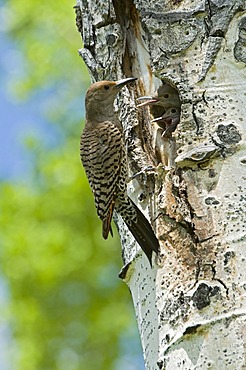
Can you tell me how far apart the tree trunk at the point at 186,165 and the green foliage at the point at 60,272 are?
15.4 feet

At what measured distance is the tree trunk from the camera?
3.46 metres

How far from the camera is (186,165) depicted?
3.86 m

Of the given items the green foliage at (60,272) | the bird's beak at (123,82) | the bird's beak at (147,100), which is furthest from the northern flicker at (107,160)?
the green foliage at (60,272)

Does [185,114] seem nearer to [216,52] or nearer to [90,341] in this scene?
[216,52]

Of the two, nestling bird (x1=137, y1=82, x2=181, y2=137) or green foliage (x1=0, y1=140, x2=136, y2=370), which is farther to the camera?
green foliage (x1=0, y1=140, x2=136, y2=370)

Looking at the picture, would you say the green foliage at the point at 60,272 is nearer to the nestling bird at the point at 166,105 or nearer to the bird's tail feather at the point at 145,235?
the nestling bird at the point at 166,105

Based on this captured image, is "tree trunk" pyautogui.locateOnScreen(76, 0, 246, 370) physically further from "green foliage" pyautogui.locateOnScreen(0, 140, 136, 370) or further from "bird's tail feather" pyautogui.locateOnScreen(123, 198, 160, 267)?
"green foliage" pyautogui.locateOnScreen(0, 140, 136, 370)

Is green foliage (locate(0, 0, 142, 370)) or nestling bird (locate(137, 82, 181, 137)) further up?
nestling bird (locate(137, 82, 181, 137))

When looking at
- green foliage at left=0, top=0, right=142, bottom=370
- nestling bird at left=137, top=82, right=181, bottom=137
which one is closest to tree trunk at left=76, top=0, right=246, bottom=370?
nestling bird at left=137, top=82, right=181, bottom=137

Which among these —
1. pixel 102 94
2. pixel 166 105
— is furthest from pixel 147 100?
pixel 102 94

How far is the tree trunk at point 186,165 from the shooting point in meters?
3.46

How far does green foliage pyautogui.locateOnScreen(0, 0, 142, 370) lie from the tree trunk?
4.70 m

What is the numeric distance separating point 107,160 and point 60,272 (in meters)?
4.47

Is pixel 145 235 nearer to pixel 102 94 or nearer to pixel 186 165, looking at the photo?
pixel 186 165
